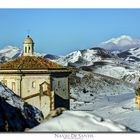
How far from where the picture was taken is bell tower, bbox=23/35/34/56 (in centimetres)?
811

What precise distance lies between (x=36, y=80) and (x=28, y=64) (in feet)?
0.94

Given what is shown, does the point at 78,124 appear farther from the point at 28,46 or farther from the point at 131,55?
the point at 131,55

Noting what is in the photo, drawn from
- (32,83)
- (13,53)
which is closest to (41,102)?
(32,83)

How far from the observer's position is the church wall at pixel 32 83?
28.1 ft

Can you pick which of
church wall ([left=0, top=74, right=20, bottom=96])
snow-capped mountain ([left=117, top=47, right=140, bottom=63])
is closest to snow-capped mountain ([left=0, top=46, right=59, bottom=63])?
church wall ([left=0, top=74, right=20, bottom=96])

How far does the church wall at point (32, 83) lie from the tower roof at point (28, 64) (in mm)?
157

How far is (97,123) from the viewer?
6973 millimetres

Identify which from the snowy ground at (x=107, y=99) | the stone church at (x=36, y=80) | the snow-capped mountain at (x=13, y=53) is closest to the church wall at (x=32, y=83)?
the stone church at (x=36, y=80)

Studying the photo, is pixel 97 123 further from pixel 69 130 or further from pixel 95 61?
pixel 95 61

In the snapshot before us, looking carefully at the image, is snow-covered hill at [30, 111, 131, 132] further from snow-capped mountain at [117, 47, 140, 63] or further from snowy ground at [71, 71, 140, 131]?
snow-capped mountain at [117, 47, 140, 63]

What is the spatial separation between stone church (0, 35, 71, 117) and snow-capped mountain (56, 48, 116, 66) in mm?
218
